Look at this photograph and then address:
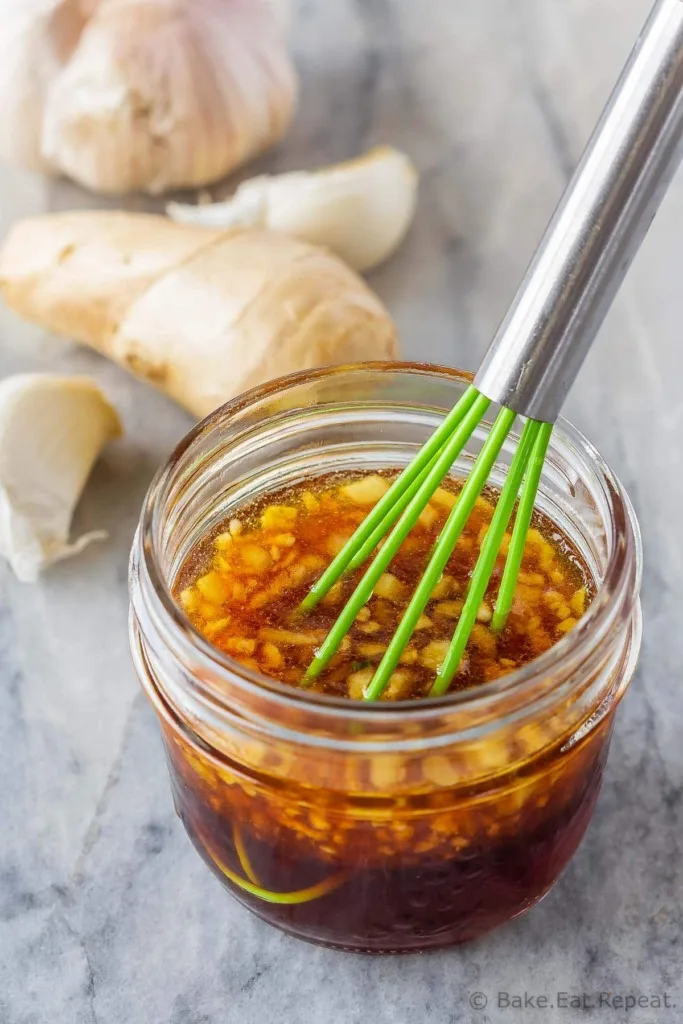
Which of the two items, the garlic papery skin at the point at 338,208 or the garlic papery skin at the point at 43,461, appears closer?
the garlic papery skin at the point at 43,461

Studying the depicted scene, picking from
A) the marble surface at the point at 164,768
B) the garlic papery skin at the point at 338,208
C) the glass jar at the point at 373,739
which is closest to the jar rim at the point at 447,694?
the glass jar at the point at 373,739

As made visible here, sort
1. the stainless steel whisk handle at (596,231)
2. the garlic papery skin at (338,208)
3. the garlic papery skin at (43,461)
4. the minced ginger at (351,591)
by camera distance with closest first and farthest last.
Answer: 1. the stainless steel whisk handle at (596,231)
2. the minced ginger at (351,591)
3. the garlic papery skin at (43,461)
4. the garlic papery skin at (338,208)

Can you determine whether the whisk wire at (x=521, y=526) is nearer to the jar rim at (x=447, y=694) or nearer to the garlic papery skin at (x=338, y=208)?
the jar rim at (x=447, y=694)

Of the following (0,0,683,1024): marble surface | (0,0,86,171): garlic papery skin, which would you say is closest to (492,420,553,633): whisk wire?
(0,0,683,1024): marble surface

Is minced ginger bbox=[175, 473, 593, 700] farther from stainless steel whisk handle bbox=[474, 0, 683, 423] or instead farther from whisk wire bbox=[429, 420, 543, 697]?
stainless steel whisk handle bbox=[474, 0, 683, 423]

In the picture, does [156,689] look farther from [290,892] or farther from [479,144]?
[479,144]

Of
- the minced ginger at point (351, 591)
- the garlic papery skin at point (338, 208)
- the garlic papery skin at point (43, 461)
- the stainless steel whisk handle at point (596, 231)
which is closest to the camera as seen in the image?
the stainless steel whisk handle at point (596, 231)

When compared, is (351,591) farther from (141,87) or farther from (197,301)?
(141,87)

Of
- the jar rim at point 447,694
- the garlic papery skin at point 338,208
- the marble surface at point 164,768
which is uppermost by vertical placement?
the jar rim at point 447,694
